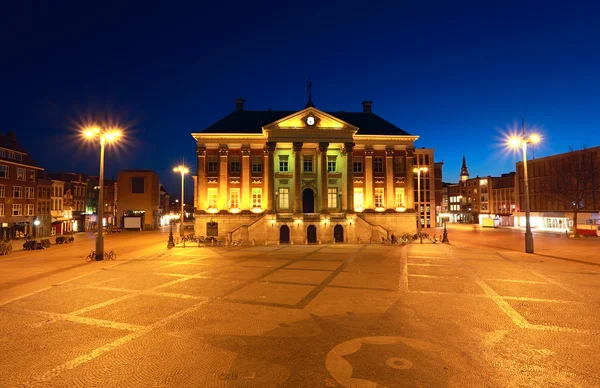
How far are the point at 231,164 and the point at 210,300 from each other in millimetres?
33278

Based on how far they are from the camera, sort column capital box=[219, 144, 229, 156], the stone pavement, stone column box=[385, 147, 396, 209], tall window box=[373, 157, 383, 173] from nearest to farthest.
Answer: the stone pavement → column capital box=[219, 144, 229, 156] → stone column box=[385, 147, 396, 209] → tall window box=[373, 157, 383, 173]

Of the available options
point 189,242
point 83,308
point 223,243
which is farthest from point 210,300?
point 189,242

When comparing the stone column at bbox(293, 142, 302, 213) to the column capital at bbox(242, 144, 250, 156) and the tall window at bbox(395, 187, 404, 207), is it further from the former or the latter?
the tall window at bbox(395, 187, 404, 207)

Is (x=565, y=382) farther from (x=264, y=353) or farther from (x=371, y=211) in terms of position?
(x=371, y=211)

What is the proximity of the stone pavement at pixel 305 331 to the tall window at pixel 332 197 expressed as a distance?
88.0 feet

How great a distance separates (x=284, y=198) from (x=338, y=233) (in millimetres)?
8991

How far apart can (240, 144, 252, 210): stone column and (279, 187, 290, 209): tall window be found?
412 cm

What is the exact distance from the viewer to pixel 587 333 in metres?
9.56

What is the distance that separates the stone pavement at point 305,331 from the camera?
23.5 feet

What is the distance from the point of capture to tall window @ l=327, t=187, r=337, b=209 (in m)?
45.0

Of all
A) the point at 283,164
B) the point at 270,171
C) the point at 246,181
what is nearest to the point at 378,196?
the point at 283,164

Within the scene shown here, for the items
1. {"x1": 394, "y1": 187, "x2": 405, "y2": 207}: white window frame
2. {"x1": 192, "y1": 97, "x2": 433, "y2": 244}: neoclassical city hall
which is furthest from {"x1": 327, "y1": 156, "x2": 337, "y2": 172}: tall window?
{"x1": 394, "y1": 187, "x2": 405, "y2": 207}: white window frame

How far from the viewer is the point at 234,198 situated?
44469 millimetres

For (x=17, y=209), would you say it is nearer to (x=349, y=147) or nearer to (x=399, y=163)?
(x=349, y=147)
